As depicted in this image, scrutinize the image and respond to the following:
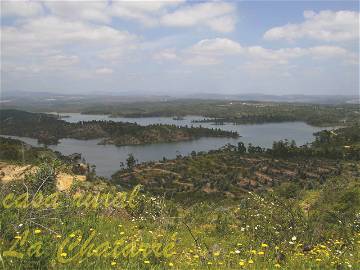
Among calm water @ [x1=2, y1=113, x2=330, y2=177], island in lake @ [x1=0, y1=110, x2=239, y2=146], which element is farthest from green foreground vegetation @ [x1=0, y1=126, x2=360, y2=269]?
island in lake @ [x1=0, y1=110, x2=239, y2=146]

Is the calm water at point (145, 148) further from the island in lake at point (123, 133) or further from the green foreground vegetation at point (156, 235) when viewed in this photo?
the green foreground vegetation at point (156, 235)

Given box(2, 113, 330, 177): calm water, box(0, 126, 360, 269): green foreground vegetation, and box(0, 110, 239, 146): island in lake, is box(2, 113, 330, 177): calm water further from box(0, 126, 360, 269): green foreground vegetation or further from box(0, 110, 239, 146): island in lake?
box(0, 126, 360, 269): green foreground vegetation

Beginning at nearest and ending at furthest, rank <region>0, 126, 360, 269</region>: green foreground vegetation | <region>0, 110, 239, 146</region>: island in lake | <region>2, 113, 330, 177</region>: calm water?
1. <region>0, 126, 360, 269</region>: green foreground vegetation
2. <region>2, 113, 330, 177</region>: calm water
3. <region>0, 110, 239, 146</region>: island in lake

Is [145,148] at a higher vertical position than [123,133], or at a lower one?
lower

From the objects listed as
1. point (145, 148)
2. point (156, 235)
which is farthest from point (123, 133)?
point (156, 235)

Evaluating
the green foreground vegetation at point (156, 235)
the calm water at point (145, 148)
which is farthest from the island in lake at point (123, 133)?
the green foreground vegetation at point (156, 235)

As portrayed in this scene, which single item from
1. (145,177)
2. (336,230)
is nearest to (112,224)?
(336,230)

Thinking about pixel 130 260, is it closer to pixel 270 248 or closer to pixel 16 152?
pixel 270 248

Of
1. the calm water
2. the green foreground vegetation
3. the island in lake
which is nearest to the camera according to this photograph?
the green foreground vegetation

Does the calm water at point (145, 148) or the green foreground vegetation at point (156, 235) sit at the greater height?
the green foreground vegetation at point (156, 235)

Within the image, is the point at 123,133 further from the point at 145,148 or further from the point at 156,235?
the point at 156,235

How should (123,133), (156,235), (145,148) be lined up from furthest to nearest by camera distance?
1. (123,133)
2. (145,148)
3. (156,235)

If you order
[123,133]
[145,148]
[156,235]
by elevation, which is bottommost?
[145,148]
